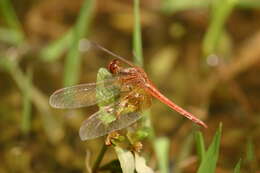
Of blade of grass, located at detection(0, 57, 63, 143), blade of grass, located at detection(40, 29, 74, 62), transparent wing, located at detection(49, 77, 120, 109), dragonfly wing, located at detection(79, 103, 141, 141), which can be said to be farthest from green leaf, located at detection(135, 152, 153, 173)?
blade of grass, located at detection(40, 29, 74, 62)

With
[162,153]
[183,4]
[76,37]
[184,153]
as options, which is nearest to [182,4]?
[183,4]

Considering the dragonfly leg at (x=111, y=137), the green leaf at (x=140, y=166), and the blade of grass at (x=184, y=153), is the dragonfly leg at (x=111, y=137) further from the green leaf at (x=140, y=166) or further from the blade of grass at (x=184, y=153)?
the blade of grass at (x=184, y=153)

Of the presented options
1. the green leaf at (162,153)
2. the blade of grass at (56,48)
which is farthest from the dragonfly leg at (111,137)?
the blade of grass at (56,48)

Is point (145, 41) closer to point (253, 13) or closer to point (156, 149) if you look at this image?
point (253, 13)

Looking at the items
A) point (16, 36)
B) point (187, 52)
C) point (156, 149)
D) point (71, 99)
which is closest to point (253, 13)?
point (187, 52)

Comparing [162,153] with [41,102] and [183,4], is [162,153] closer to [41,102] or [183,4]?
[41,102]

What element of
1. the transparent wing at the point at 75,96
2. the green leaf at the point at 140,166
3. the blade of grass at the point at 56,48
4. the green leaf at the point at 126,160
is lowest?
the blade of grass at the point at 56,48

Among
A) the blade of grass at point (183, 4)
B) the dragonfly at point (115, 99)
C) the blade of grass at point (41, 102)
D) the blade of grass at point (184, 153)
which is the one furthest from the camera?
the blade of grass at point (183, 4)

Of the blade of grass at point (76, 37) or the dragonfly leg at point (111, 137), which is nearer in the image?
the dragonfly leg at point (111, 137)
